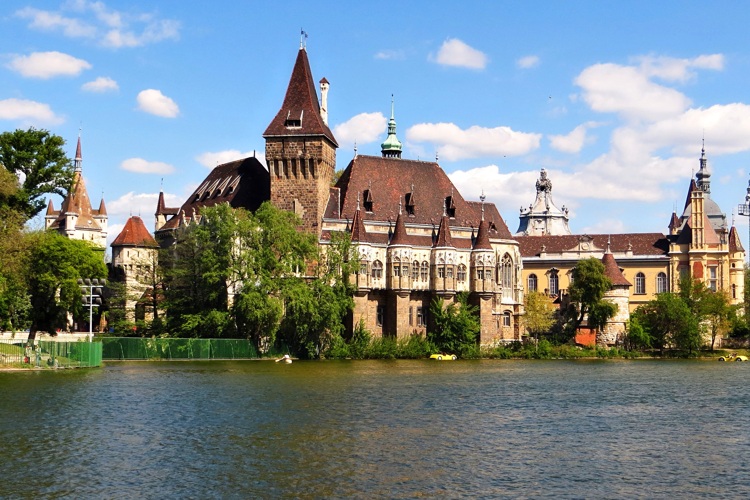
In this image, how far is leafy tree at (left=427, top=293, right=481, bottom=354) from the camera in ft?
288

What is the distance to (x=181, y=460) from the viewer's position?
29547 millimetres

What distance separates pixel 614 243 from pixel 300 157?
48.5 metres

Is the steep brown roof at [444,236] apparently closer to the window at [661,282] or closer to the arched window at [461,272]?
the arched window at [461,272]

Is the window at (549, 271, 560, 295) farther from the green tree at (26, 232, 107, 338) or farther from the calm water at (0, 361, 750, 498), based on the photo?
the calm water at (0, 361, 750, 498)

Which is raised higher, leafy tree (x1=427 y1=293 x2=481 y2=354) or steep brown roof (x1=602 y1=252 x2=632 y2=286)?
steep brown roof (x1=602 y1=252 x2=632 y2=286)

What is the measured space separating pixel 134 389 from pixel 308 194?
42.7 metres

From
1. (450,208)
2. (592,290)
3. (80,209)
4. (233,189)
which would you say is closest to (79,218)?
(80,209)

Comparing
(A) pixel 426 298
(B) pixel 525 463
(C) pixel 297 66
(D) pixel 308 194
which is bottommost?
(B) pixel 525 463

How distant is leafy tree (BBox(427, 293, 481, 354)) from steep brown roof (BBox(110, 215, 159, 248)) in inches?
1481

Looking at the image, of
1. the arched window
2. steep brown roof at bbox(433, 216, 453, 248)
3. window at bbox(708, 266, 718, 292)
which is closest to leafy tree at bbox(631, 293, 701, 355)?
window at bbox(708, 266, 718, 292)

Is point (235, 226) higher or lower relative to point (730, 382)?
higher

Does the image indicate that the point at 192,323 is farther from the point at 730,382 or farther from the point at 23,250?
the point at 730,382

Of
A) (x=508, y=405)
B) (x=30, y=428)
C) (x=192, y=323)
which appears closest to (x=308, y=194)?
(x=192, y=323)

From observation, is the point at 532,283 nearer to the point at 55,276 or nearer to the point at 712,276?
the point at 712,276
